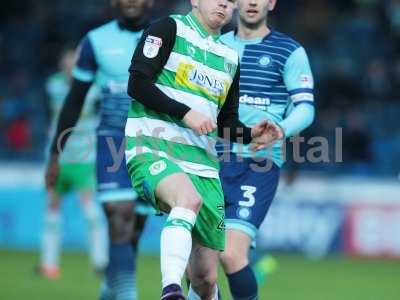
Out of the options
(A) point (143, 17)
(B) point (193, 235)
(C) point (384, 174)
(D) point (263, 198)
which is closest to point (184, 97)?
(B) point (193, 235)

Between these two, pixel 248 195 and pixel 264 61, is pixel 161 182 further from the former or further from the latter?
pixel 264 61

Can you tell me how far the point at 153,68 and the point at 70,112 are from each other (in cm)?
208

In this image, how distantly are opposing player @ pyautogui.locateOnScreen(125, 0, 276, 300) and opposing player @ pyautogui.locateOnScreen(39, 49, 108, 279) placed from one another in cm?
547

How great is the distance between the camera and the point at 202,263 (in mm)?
7043

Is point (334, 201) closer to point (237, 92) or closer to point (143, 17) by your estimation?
point (143, 17)

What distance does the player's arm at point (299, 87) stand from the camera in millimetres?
7938

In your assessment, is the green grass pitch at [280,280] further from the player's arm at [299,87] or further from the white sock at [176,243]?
the white sock at [176,243]

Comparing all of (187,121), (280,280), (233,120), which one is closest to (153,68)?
(187,121)

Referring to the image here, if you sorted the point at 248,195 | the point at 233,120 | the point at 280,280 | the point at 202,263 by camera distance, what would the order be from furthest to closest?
the point at 280,280 → the point at 248,195 → the point at 233,120 → the point at 202,263

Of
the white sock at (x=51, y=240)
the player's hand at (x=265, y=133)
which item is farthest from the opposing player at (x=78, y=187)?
the player's hand at (x=265, y=133)

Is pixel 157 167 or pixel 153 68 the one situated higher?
A: pixel 153 68

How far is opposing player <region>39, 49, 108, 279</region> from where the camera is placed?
12.6 meters

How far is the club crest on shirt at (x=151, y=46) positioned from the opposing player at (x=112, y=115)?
1979mm

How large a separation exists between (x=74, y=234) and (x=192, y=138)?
933 cm
